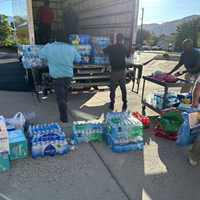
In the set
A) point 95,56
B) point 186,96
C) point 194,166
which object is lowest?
point 194,166

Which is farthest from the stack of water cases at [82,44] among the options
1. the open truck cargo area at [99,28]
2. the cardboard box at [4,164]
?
the cardboard box at [4,164]

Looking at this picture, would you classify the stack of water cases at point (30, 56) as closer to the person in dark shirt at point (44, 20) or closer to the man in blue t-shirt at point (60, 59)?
the man in blue t-shirt at point (60, 59)

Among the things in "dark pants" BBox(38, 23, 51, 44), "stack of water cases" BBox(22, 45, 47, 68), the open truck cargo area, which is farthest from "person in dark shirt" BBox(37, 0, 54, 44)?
"stack of water cases" BBox(22, 45, 47, 68)

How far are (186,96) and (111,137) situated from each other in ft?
6.18

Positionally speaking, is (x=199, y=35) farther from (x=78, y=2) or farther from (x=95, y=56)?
(x=95, y=56)

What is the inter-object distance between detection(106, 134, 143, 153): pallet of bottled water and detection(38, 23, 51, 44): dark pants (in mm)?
5988

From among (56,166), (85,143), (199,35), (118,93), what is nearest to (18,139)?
(56,166)

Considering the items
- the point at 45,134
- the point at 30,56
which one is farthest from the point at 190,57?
the point at 30,56

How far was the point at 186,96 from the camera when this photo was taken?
411cm

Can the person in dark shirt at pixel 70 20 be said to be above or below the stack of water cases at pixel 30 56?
above

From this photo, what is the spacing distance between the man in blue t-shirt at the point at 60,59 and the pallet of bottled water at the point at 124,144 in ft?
5.15

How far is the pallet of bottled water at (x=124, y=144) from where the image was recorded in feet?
11.2

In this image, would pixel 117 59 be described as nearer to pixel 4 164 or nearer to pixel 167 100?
pixel 167 100

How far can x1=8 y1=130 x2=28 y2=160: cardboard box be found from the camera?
302cm
